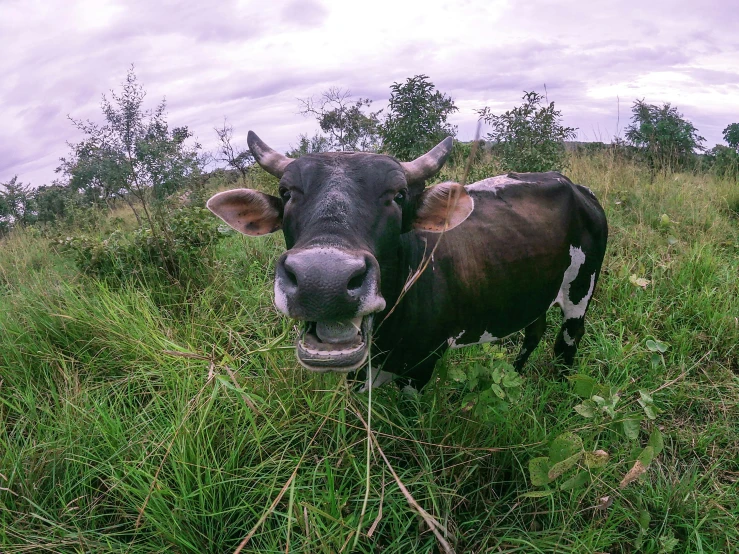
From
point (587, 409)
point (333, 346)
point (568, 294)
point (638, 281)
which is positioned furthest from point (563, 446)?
point (638, 281)

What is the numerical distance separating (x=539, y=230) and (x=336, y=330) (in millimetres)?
2004

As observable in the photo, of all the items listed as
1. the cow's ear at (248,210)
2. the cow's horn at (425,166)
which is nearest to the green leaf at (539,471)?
the cow's horn at (425,166)

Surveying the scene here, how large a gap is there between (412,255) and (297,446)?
1309 millimetres

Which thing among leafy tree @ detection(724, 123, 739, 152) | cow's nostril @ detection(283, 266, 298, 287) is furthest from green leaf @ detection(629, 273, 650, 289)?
leafy tree @ detection(724, 123, 739, 152)

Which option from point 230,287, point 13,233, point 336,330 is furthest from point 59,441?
point 13,233

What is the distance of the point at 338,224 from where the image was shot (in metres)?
2.06

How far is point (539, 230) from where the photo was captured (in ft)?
11.0

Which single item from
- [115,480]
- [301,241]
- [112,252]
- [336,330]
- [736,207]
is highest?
[301,241]

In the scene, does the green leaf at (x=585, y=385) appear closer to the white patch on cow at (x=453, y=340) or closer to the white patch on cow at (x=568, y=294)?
the white patch on cow at (x=453, y=340)

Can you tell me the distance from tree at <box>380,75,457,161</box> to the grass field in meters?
3.10

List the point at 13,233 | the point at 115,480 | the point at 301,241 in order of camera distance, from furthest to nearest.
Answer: the point at 13,233 < the point at 115,480 < the point at 301,241

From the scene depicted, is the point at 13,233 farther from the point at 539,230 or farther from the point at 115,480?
the point at 539,230

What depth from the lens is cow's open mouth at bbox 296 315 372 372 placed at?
196 centimetres

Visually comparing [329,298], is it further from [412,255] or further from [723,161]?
Result: [723,161]
